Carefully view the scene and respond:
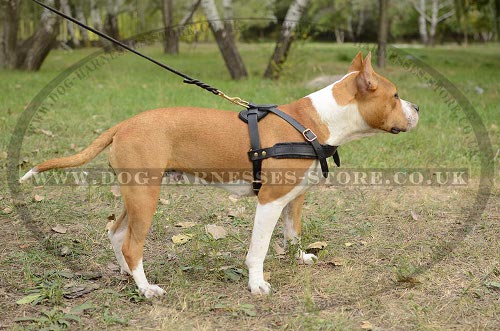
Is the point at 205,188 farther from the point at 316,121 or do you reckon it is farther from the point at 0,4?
the point at 0,4

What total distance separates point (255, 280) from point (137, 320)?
0.81 m

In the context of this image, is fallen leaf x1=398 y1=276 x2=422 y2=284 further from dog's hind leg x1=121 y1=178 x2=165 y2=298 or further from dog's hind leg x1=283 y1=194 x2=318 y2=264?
dog's hind leg x1=121 y1=178 x2=165 y2=298

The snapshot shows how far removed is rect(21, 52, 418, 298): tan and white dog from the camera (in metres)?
3.74

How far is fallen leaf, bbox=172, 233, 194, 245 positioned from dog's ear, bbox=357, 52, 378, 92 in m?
1.90

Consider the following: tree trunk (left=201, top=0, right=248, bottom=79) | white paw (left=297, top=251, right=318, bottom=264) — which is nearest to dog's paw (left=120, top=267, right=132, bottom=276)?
white paw (left=297, top=251, right=318, bottom=264)

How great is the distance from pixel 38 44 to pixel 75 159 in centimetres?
1228

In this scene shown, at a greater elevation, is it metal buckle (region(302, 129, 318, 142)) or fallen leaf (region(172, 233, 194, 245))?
metal buckle (region(302, 129, 318, 142))

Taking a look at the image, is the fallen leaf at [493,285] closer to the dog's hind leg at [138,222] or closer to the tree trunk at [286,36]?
the dog's hind leg at [138,222]

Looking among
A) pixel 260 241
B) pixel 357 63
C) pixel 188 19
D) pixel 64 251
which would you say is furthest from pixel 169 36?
pixel 260 241

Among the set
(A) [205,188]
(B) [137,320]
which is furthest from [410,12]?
(B) [137,320]

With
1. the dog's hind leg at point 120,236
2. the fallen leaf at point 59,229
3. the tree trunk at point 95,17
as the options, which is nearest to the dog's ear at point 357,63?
the dog's hind leg at point 120,236

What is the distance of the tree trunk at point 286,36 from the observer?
13.0 metres

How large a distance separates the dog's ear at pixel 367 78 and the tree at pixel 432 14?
129ft

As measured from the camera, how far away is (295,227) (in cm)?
450
